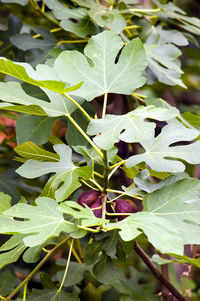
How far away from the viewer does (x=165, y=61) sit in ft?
3.20

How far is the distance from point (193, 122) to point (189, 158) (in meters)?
0.34

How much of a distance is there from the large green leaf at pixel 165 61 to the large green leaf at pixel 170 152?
0.98 ft

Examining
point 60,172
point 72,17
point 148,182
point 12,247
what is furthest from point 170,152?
point 72,17

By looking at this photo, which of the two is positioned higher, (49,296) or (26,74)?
(26,74)

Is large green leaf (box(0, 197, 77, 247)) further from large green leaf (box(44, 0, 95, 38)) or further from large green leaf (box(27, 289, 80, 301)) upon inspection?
large green leaf (box(44, 0, 95, 38))

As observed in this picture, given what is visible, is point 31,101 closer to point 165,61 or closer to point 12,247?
point 12,247

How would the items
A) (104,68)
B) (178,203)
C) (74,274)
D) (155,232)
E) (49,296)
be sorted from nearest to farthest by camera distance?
(155,232)
(178,203)
(104,68)
(49,296)
(74,274)

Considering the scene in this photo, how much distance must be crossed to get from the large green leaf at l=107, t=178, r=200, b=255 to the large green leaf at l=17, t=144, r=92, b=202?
0.12 metres

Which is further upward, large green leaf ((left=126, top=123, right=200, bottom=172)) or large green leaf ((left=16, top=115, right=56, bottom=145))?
large green leaf ((left=126, top=123, right=200, bottom=172))

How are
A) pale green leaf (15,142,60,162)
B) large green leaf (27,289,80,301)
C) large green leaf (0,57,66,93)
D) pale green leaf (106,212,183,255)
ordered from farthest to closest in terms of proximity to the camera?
1. large green leaf (27,289,80,301)
2. pale green leaf (15,142,60,162)
3. large green leaf (0,57,66,93)
4. pale green leaf (106,212,183,255)

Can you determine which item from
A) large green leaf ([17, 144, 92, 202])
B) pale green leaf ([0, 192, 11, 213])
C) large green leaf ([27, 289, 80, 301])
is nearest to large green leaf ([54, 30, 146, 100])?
large green leaf ([17, 144, 92, 202])

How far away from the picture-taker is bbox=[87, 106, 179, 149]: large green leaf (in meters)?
0.60

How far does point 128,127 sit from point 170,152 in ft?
0.29

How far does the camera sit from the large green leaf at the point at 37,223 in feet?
1.78
